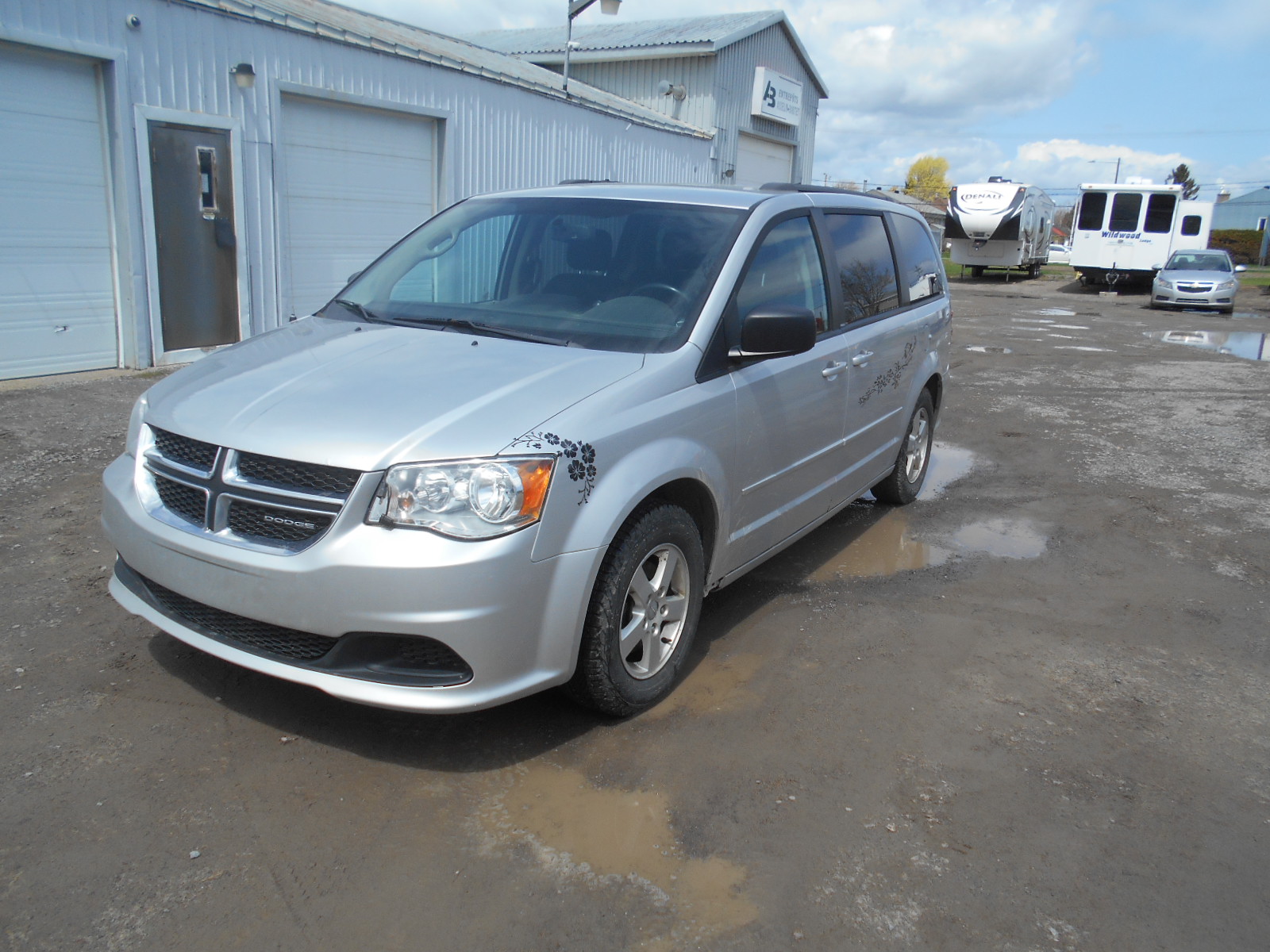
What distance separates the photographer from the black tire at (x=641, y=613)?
321 cm

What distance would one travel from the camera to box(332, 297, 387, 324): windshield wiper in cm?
416

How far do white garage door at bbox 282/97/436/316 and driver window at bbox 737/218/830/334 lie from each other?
769cm

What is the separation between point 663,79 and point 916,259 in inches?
741

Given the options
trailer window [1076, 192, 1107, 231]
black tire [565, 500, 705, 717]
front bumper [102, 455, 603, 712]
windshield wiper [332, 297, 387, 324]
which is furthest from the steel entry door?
trailer window [1076, 192, 1107, 231]

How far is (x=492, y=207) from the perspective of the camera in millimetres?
4723

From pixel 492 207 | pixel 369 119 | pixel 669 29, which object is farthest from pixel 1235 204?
pixel 492 207

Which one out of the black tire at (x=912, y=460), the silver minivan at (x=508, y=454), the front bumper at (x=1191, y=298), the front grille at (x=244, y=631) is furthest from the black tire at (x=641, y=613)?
the front bumper at (x=1191, y=298)

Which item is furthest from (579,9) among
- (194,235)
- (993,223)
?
(993,223)

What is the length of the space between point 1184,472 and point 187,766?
7312 millimetres

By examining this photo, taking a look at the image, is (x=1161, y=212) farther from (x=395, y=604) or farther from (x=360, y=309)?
(x=395, y=604)

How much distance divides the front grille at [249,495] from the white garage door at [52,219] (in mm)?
6613

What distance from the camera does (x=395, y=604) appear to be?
9.23ft

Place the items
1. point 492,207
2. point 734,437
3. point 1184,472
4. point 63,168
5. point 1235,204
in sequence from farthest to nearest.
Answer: point 1235,204, point 63,168, point 1184,472, point 492,207, point 734,437

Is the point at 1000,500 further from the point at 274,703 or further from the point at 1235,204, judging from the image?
the point at 1235,204
